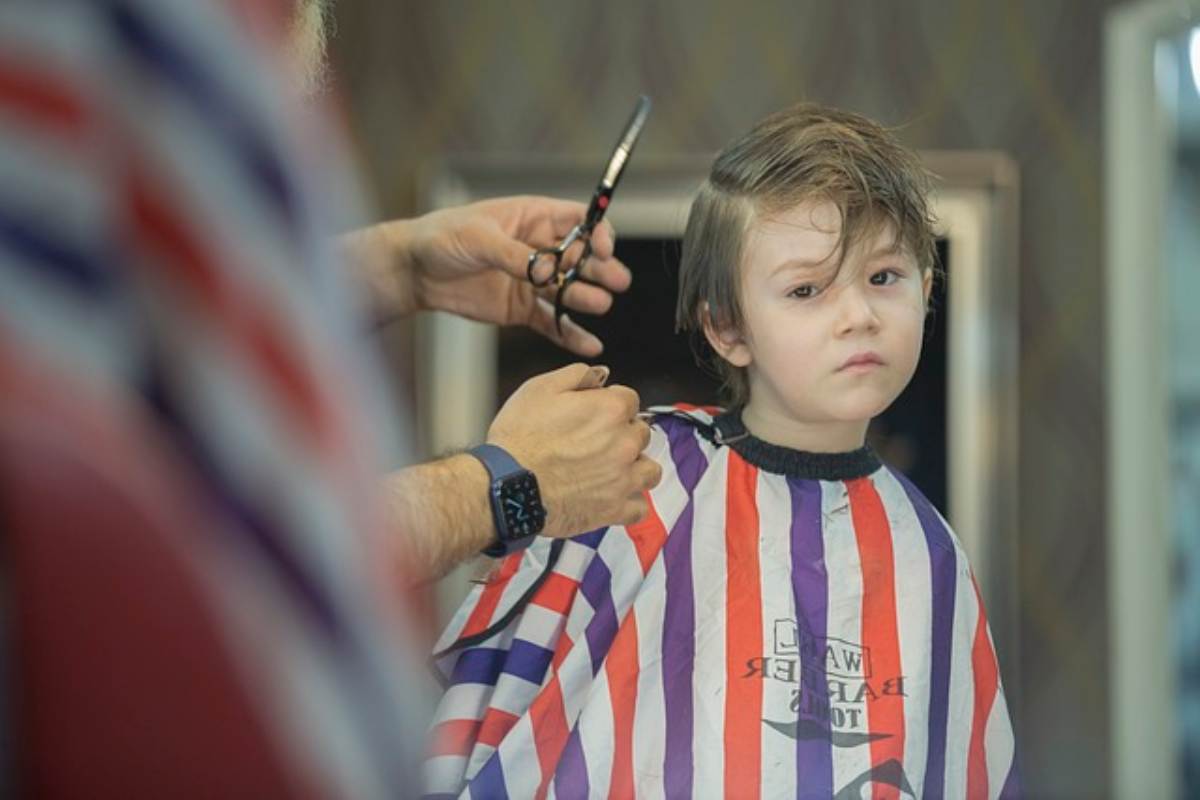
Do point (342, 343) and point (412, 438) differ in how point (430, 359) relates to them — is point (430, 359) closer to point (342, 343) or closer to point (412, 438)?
point (412, 438)

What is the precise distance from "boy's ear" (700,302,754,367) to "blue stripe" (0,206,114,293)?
600 millimetres

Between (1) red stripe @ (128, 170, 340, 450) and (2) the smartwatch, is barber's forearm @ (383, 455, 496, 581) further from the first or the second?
(1) red stripe @ (128, 170, 340, 450)

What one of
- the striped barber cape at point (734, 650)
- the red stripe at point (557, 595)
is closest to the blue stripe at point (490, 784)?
the striped barber cape at point (734, 650)

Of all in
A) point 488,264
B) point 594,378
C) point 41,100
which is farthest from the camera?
point 488,264

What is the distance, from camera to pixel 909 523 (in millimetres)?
854

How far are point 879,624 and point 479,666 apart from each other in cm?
25

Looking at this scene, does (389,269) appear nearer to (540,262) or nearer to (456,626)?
(540,262)

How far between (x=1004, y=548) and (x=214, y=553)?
0.82m

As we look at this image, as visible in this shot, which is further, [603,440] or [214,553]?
[603,440]

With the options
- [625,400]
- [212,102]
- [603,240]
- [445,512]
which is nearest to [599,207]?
[603,240]

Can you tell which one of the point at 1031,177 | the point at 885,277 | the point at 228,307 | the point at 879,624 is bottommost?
the point at 879,624

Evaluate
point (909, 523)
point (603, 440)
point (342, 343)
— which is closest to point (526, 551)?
point (603, 440)

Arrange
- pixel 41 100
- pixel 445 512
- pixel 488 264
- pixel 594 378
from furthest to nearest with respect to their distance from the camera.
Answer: pixel 488 264, pixel 594 378, pixel 445 512, pixel 41 100

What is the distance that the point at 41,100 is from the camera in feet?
0.84
